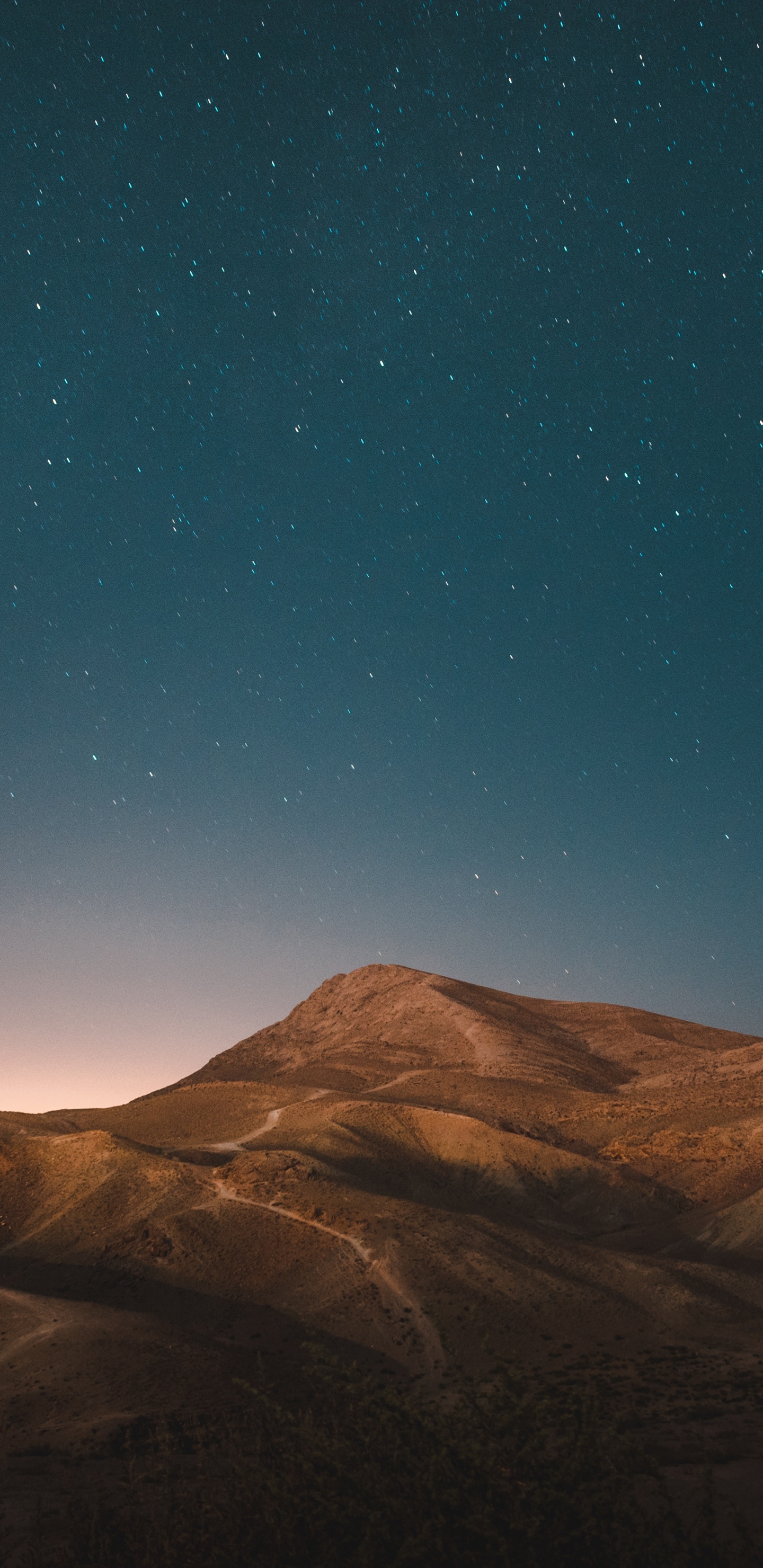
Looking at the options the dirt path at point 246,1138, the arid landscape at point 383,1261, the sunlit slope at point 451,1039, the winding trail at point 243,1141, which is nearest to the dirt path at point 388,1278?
the arid landscape at point 383,1261

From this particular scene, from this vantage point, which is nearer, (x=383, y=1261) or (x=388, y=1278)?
(x=388, y=1278)

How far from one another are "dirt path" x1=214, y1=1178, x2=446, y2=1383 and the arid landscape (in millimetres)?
129

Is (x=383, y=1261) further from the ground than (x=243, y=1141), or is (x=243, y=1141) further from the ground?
(x=243, y=1141)

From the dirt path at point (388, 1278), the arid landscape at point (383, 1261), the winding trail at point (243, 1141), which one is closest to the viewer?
the arid landscape at point (383, 1261)

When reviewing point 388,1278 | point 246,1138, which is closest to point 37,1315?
point 388,1278

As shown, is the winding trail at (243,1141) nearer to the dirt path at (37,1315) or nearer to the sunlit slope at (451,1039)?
the sunlit slope at (451,1039)

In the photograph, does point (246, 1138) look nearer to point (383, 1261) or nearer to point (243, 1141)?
point (243, 1141)

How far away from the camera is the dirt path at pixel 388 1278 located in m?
30.7

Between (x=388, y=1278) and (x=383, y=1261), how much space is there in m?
1.42

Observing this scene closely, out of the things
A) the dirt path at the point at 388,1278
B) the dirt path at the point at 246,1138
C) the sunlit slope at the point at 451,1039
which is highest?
the sunlit slope at the point at 451,1039

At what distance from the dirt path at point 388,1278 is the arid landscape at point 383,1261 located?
129 mm

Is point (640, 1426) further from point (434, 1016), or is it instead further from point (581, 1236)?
point (434, 1016)

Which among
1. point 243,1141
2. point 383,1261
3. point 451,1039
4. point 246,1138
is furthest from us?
point 451,1039

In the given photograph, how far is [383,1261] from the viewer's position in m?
38.2
